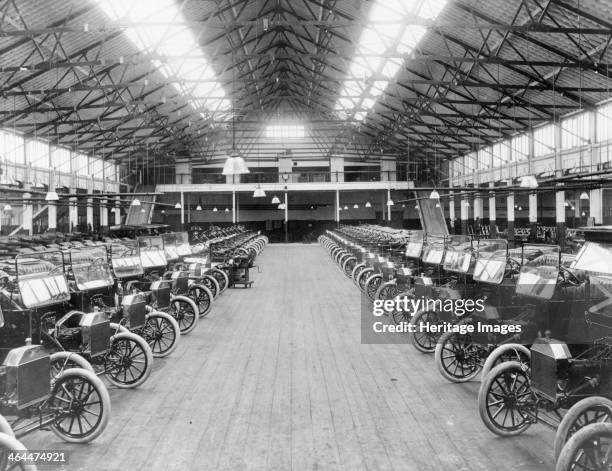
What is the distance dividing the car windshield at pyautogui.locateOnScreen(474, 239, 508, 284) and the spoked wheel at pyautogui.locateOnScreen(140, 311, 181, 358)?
3.75m

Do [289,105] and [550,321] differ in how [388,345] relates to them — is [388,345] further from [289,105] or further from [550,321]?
[289,105]

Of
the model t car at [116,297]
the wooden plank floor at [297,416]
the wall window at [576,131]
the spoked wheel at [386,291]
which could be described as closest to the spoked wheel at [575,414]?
the wooden plank floor at [297,416]

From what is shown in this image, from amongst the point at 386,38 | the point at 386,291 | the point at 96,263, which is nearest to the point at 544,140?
the point at 386,38

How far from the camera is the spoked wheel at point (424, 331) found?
21.7 feet

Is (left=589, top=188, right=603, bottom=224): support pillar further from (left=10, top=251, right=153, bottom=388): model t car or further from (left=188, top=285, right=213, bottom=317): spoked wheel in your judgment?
(left=10, top=251, right=153, bottom=388): model t car

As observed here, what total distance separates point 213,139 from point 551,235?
72.5 ft

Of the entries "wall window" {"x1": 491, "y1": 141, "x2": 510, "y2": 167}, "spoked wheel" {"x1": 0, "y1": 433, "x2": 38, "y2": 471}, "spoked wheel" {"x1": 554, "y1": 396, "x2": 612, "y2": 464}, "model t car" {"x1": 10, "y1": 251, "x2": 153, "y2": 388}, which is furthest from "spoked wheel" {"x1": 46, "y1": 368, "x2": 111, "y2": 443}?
"wall window" {"x1": 491, "y1": 141, "x2": 510, "y2": 167}

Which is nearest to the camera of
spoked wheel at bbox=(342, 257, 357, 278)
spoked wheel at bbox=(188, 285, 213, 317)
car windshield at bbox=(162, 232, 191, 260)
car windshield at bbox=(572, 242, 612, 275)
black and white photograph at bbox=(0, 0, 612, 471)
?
black and white photograph at bbox=(0, 0, 612, 471)

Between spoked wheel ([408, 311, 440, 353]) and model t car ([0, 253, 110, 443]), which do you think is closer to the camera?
model t car ([0, 253, 110, 443])

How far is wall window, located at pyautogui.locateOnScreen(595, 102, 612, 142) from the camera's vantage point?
17.6m

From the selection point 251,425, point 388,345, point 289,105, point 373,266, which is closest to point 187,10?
point 373,266

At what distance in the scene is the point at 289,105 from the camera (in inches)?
1324

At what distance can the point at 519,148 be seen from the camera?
24.7 m

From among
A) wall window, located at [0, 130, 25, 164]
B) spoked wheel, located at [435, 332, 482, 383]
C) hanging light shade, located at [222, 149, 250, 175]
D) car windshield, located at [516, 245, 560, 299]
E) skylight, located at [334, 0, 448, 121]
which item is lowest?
spoked wheel, located at [435, 332, 482, 383]
